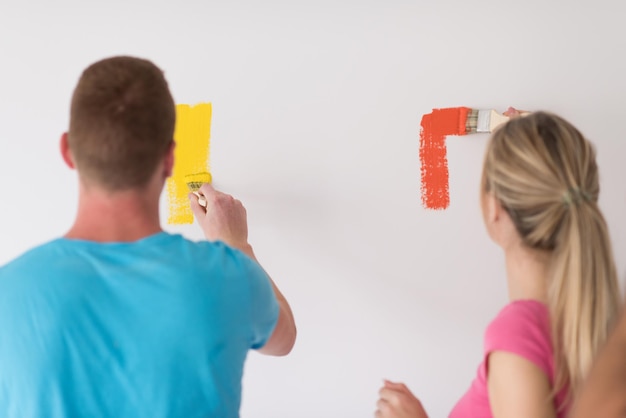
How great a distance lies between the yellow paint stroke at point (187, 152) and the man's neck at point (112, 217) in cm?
58

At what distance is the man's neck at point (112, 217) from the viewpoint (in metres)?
0.85

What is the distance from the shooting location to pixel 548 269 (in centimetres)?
88

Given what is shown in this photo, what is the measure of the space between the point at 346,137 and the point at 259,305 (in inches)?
21.8

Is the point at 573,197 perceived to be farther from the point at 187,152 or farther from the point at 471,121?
the point at 187,152

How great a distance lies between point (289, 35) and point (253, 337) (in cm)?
71

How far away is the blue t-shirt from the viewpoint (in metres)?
0.80

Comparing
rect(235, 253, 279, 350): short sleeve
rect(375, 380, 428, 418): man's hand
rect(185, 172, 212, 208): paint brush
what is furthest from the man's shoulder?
rect(185, 172, 212, 208): paint brush

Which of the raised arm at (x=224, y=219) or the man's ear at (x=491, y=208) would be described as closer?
the man's ear at (x=491, y=208)

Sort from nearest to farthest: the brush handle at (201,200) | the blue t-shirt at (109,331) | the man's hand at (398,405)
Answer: the blue t-shirt at (109,331)
the man's hand at (398,405)
the brush handle at (201,200)

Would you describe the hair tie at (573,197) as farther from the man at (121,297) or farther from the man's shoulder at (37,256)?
the man's shoulder at (37,256)

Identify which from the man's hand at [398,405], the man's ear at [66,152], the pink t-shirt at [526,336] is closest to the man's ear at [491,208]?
the pink t-shirt at [526,336]

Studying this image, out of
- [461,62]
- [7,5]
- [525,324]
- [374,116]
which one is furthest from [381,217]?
[7,5]

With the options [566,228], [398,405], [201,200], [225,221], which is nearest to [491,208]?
[566,228]

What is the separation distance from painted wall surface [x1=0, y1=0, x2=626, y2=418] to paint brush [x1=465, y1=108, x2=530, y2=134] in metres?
0.02
